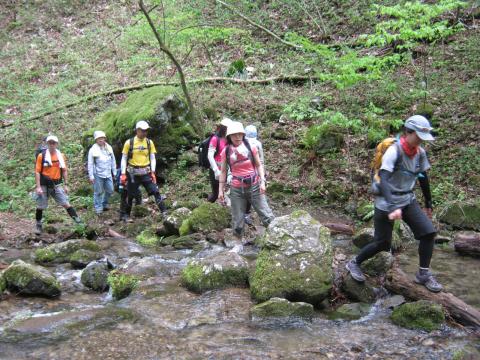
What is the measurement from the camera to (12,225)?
10.6 metres

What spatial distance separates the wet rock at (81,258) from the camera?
7349 millimetres

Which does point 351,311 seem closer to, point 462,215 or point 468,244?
point 468,244

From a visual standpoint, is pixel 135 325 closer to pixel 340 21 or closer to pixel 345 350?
pixel 345 350

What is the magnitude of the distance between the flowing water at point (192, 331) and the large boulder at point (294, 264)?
0.90ft

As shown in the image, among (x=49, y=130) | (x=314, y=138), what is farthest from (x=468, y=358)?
(x=49, y=130)

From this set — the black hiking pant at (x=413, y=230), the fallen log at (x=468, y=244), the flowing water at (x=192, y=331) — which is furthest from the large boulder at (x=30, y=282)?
the fallen log at (x=468, y=244)

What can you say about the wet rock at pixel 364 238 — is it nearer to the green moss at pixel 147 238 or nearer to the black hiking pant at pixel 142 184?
the green moss at pixel 147 238

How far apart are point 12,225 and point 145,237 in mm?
3765

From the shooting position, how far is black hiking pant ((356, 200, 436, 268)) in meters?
5.20

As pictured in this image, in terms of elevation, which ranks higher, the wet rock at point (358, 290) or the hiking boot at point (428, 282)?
the hiking boot at point (428, 282)

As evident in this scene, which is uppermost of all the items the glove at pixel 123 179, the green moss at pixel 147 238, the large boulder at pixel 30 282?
the glove at pixel 123 179

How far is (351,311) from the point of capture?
17.8 ft

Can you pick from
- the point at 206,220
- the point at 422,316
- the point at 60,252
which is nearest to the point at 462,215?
the point at 422,316

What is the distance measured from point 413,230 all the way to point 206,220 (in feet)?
14.9
